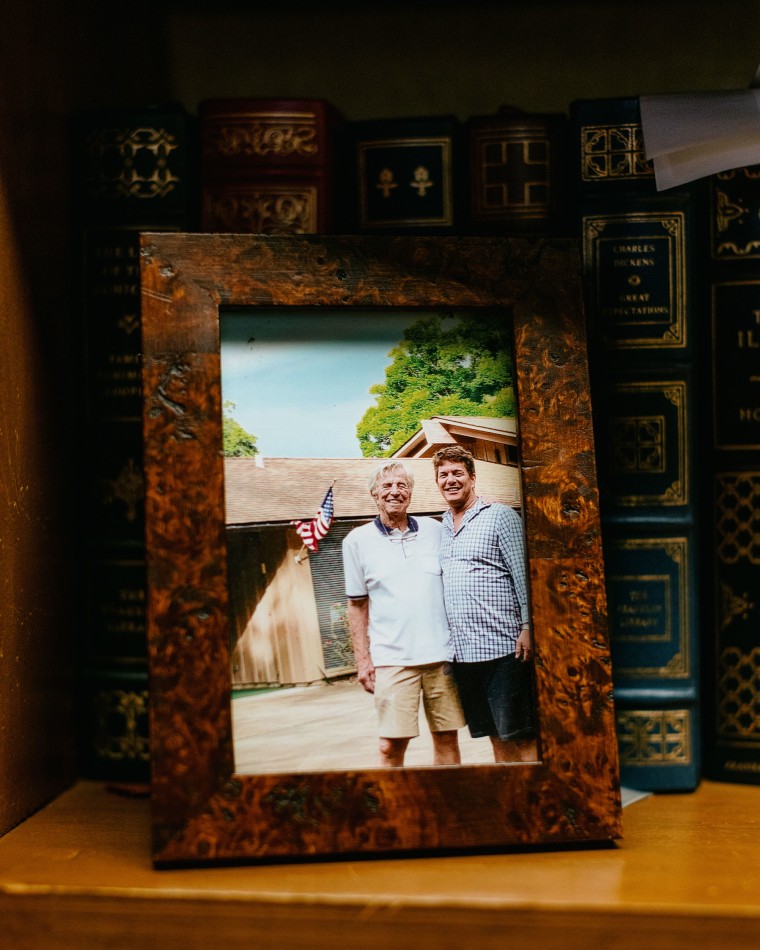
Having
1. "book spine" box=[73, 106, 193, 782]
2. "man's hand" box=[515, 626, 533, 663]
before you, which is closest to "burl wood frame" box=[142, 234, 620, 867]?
"man's hand" box=[515, 626, 533, 663]

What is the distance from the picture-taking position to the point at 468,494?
0.61 meters

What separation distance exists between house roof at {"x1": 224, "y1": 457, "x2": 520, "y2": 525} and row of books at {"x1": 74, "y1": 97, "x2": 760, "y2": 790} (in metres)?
0.14

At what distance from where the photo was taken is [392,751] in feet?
1.93

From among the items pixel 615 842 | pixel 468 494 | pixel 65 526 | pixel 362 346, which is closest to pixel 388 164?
pixel 362 346

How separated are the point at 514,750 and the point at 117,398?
0.38 metres

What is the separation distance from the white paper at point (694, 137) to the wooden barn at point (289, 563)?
11.0 inches

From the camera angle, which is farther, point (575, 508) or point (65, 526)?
point (65, 526)

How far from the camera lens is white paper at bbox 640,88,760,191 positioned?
0.65m

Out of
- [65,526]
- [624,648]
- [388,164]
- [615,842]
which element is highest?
[388,164]

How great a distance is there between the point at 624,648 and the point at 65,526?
0.43 meters

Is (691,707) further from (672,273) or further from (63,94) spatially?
(63,94)

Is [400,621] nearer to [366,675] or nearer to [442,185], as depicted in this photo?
[366,675]

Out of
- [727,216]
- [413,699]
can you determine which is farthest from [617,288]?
[413,699]

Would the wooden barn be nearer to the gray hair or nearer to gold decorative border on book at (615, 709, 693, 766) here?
the gray hair
